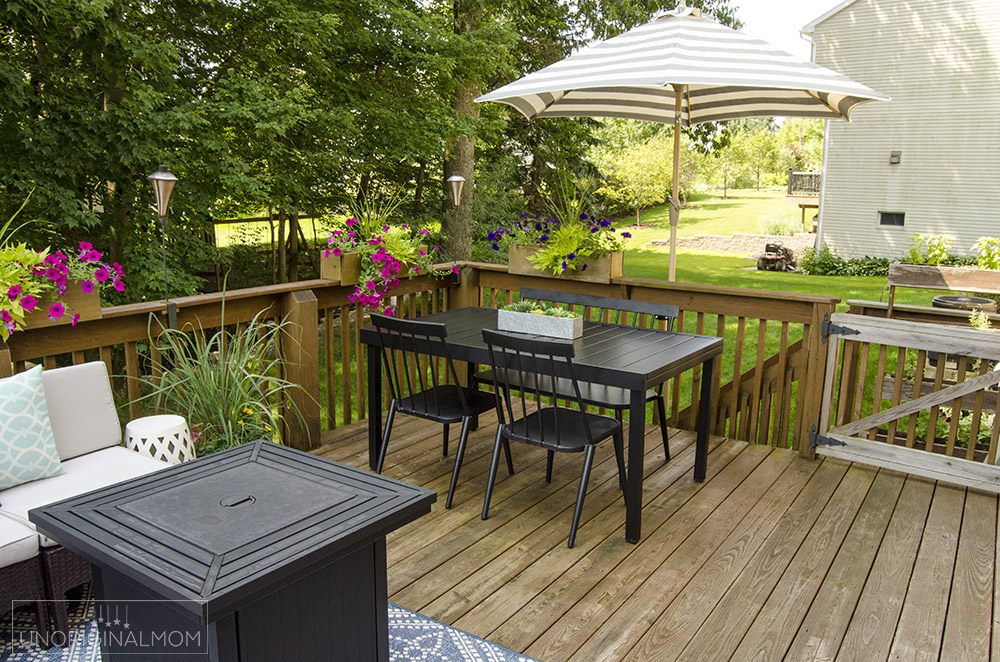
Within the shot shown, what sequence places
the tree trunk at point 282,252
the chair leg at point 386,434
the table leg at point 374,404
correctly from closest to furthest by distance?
the chair leg at point 386,434 → the table leg at point 374,404 → the tree trunk at point 282,252

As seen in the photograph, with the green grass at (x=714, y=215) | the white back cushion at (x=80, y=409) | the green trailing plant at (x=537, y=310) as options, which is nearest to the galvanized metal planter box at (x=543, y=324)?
the green trailing plant at (x=537, y=310)

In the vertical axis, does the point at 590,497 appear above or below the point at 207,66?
below

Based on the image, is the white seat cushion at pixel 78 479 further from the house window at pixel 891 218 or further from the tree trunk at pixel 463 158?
the house window at pixel 891 218

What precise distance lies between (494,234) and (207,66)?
229 inches

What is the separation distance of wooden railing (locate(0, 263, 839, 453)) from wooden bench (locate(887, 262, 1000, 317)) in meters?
1.75

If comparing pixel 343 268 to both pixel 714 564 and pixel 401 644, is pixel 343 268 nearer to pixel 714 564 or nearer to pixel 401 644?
pixel 401 644

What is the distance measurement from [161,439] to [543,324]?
1.72 meters

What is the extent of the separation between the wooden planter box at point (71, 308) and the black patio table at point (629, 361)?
3.94 ft

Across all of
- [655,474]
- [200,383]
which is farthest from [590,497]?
[200,383]

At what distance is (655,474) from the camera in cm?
376

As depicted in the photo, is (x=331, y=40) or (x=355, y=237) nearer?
(x=355, y=237)

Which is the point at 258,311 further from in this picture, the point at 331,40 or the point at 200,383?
the point at 331,40

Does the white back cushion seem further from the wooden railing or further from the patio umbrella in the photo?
the patio umbrella

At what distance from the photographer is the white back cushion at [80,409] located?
8.96 feet
